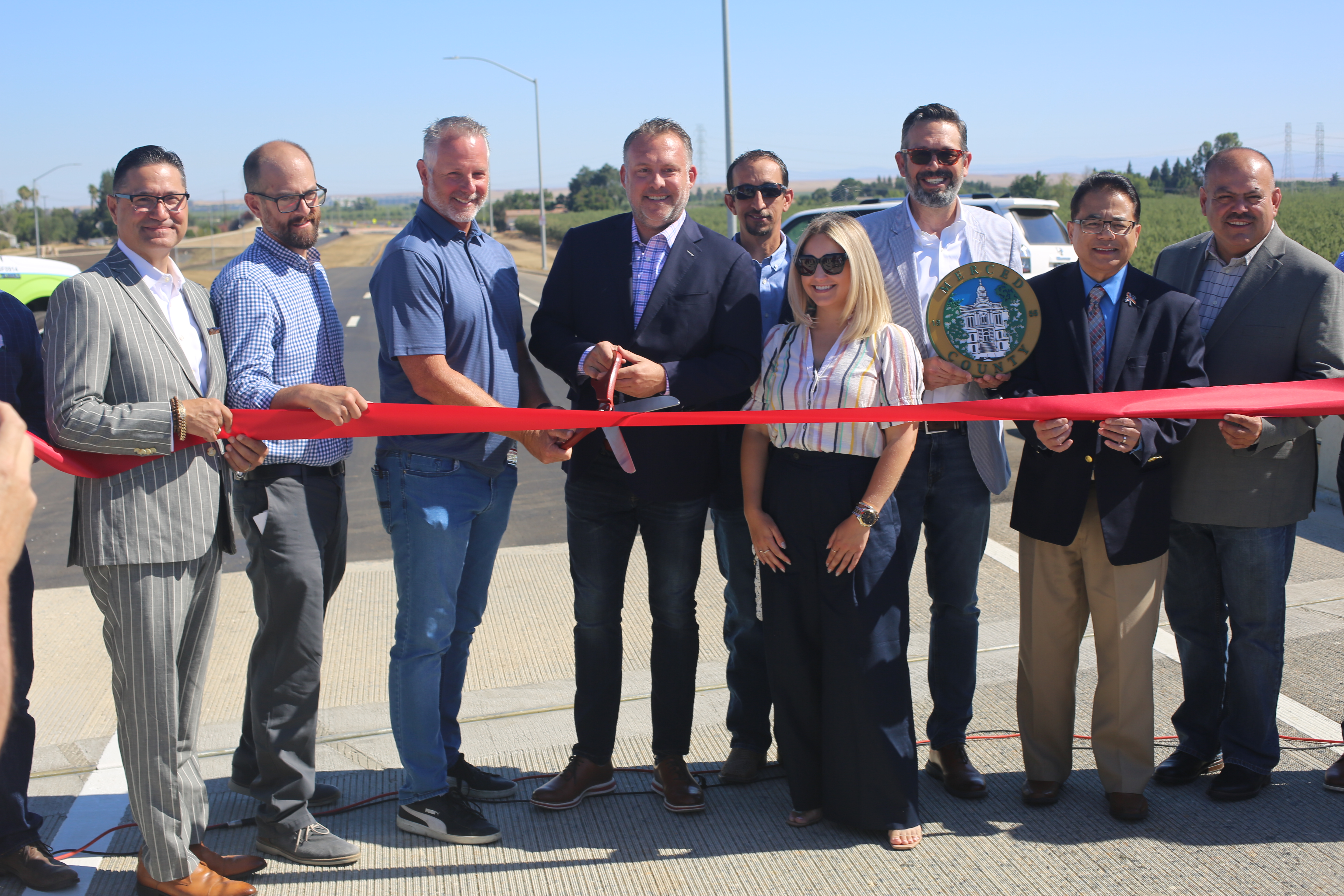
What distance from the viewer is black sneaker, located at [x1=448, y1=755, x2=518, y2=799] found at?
364 cm

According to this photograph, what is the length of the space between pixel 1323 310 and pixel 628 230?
236 centimetres

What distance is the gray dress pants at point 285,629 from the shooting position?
125 inches

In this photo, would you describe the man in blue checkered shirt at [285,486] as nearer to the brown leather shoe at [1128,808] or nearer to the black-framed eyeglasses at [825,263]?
the black-framed eyeglasses at [825,263]

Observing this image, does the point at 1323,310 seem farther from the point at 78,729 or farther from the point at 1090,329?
the point at 78,729

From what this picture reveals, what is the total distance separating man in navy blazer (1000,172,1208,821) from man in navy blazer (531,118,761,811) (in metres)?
1.03

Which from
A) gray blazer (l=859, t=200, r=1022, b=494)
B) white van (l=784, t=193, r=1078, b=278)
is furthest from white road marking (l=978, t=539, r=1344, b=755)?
white van (l=784, t=193, r=1078, b=278)

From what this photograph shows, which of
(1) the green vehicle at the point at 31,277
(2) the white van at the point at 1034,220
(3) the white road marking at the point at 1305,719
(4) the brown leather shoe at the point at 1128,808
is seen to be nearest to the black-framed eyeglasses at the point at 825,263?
(3) the white road marking at the point at 1305,719

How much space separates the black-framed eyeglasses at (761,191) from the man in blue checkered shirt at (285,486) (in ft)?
5.57

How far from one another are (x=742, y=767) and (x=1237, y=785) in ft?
5.55

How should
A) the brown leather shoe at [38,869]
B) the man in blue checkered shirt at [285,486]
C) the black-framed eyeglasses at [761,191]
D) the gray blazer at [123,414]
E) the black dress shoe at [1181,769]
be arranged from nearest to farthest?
the gray blazer at [123,414]
the brown leather shoe at [38,869]
the man in blue checkered shirt at [285,486]
the black dress shoe at [1181,769]
the black-framed eyeglasses at [761,191]

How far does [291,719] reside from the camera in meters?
3.24

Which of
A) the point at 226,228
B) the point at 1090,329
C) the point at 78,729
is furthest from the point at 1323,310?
the point at 226,228

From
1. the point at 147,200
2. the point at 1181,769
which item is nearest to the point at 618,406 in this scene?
the point at 147,200

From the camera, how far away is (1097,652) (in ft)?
11.0
